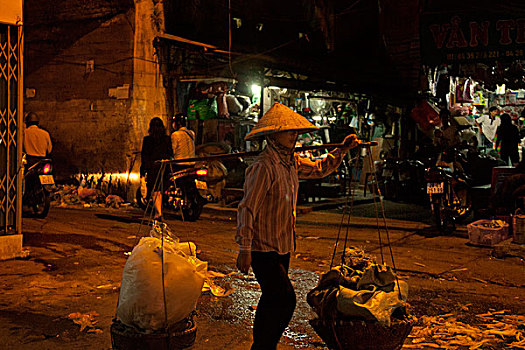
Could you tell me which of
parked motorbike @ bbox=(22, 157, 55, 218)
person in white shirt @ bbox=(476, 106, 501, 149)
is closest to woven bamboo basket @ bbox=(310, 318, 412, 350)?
parked motorbike @ bbox=(22, 157, 55, 218)

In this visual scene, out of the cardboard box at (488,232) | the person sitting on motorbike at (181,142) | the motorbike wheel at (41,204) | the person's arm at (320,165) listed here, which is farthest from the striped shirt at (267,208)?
the motorbike wheel at (41,204)

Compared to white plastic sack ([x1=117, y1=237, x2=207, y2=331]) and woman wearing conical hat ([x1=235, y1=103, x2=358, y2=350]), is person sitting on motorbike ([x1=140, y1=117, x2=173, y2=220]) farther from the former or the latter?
woman wearing conical hat ([x1=235, y1=103, x2=358, y2=350])

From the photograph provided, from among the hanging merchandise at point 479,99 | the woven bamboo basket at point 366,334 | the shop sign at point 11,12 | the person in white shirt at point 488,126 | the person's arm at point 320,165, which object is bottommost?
the woven bamboo basket at point 366,334

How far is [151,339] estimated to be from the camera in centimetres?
381

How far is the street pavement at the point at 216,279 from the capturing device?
16.5 feet

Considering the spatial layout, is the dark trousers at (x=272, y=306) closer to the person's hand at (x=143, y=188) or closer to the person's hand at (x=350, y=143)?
the person's hand at (x=350, y=143)

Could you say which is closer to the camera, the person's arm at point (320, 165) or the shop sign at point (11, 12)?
the person's arm at point (320, 165)

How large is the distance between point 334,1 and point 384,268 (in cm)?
1970

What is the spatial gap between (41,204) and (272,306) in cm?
922

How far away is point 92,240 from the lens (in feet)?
31.2

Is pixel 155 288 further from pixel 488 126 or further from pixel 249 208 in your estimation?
pixel 488 126

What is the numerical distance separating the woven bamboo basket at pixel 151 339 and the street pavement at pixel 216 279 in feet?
2.67

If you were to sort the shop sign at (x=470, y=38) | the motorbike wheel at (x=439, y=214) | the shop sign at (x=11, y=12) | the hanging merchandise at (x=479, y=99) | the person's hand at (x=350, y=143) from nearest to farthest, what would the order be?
the person's hand at (x=350, y=143) → the shop sign at (x=11, y=12) → the motorbike wheel at (x=439, y=214) → the shop sign at (x=470, y=38) → the hanging merchandise at (x=479, y=99)

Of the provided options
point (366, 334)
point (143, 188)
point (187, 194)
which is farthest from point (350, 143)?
point (143, 188)
